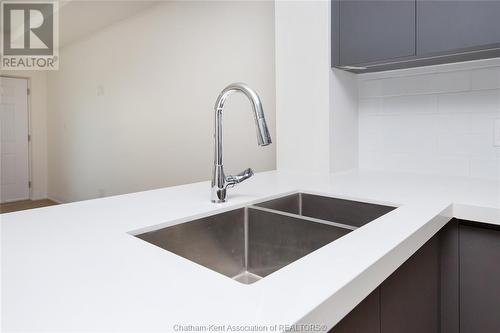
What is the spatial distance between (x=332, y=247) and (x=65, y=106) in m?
5.39

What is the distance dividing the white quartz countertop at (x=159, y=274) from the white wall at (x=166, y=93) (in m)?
1.49

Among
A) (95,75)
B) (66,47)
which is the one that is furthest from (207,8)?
(66,47)

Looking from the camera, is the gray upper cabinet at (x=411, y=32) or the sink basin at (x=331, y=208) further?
the gray upper cabinet at (x=411, y=32)

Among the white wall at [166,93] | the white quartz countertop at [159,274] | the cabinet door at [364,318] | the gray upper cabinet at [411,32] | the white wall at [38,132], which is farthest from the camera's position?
the white wall at [38,132]

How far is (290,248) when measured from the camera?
104 cm

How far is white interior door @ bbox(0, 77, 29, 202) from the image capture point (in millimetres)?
5359

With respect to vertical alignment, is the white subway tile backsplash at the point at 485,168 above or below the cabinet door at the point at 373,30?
below

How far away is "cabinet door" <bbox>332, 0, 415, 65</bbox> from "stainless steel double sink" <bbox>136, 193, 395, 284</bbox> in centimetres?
71

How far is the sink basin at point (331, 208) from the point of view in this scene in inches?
45.5

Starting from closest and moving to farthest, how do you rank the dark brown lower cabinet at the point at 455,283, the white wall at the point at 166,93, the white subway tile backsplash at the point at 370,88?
the dark brown lower cabinet at the point at 455,283
the white subway tile backsplash at the point at 370,88
the white wall at the point at 166,93

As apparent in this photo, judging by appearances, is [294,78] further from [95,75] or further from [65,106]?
[65,106]

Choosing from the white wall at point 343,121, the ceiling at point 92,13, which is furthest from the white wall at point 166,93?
the white wall at point 343,121

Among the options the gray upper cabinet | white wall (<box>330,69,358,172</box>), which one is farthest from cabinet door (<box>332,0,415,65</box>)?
white wall (<box>330,69,358,172</box>)

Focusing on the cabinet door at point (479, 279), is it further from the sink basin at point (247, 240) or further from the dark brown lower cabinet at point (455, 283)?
the sink basin at point (247, 240)
